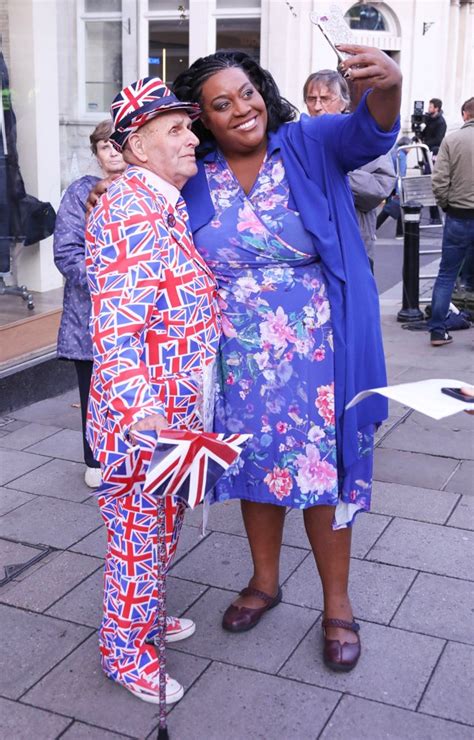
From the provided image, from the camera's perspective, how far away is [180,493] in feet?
8.35

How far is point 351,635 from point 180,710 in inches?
25.9

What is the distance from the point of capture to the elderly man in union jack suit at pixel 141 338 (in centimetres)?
264

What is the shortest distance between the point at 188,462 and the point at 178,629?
1106mm

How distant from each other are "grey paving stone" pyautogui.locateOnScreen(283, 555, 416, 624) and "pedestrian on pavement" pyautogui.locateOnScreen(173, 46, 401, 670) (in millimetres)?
383

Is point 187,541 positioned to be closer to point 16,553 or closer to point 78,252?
point 16,553

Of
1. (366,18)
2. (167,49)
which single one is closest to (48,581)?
(167,49)

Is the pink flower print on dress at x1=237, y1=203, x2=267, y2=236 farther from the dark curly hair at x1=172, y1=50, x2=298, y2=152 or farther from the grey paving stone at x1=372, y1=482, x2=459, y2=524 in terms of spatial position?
the grey paving stone at x1=372, y1=482, x2=459, y2=524

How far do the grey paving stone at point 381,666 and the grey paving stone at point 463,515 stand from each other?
1.06 meters

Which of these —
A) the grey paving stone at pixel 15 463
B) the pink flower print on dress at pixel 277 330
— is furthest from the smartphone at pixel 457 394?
the grey paving stone at pixel 15 463

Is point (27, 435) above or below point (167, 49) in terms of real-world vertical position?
below

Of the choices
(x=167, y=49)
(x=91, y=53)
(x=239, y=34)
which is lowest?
(x=91, y=53)

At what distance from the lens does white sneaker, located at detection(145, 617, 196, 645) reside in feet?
10.9

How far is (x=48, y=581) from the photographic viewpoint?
3.78 meters

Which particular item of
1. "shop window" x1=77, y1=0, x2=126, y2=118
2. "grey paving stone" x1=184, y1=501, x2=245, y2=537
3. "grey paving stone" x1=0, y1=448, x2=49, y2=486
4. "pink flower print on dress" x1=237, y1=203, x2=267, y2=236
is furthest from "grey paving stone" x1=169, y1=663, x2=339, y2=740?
"shop window" x1=77, y1=0, x2=126, y2=118
